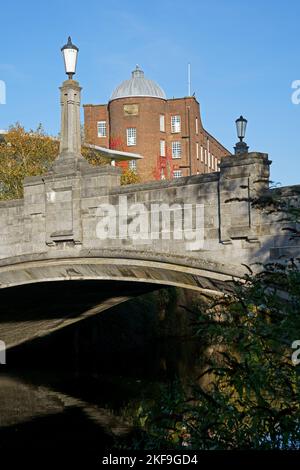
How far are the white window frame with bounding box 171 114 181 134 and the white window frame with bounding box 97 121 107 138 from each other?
6.37m

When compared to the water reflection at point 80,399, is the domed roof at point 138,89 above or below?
above

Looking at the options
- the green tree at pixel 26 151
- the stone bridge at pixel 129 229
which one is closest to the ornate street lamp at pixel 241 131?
the stone bridge at pixel 129 229

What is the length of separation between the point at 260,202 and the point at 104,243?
1215cm

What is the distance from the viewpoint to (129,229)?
20.8 metres

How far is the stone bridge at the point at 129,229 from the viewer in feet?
59.6

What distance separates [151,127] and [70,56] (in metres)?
53.0

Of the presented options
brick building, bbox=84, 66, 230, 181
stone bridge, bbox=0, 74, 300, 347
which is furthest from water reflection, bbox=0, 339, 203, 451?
Answer: brick building, bbox=84, 66, 230, 181

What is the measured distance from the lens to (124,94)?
76812 millimetres

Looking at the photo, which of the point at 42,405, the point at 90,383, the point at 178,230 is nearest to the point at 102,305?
the point at 90,383

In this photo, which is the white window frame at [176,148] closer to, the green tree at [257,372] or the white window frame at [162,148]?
the white window frame at [162,148]

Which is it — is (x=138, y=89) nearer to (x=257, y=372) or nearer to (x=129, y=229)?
(x=129, y=229)

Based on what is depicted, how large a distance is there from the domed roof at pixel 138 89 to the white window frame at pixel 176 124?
2577 millimetres

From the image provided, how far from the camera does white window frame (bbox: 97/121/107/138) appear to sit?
250ft

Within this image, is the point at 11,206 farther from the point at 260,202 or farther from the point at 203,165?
the point at 203,165
